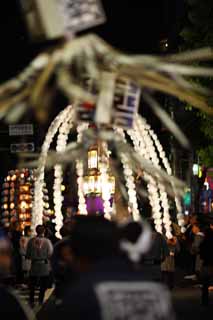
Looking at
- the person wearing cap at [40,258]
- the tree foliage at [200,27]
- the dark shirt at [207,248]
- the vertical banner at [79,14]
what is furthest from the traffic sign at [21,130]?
the vertical banner at [79,14]

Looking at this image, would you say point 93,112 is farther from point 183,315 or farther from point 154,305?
point 183,315

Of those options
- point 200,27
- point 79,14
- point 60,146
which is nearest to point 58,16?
point 79,14

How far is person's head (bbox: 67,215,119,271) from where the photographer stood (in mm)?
4426

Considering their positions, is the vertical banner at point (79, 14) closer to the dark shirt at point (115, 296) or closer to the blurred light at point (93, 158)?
the dark shirt at point (115, 296)

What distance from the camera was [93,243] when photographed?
14.6ft

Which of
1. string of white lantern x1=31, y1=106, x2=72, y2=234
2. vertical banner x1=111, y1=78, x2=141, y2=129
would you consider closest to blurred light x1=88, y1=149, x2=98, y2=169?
string of white lantern x1=31, y1=106, x2=72, y2=234

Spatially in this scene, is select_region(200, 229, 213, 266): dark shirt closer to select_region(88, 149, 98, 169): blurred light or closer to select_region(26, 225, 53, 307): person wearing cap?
select_region(88, 149, 98, 169): blurred light

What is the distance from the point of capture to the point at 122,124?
20.3 ft

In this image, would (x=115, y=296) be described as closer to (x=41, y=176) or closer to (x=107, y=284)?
(x=107, y=284)

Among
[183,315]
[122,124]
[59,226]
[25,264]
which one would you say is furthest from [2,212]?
[122,124]

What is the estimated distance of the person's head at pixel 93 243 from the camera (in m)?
4.43

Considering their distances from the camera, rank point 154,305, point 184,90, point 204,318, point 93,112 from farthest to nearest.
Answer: point 204,318 < point 93,112 < point 184,90 < point 154,305

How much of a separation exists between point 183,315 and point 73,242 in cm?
1188

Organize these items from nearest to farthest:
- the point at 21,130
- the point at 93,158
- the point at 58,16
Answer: the point at 58,16 → the point at 21,130 → the point at 93,158
